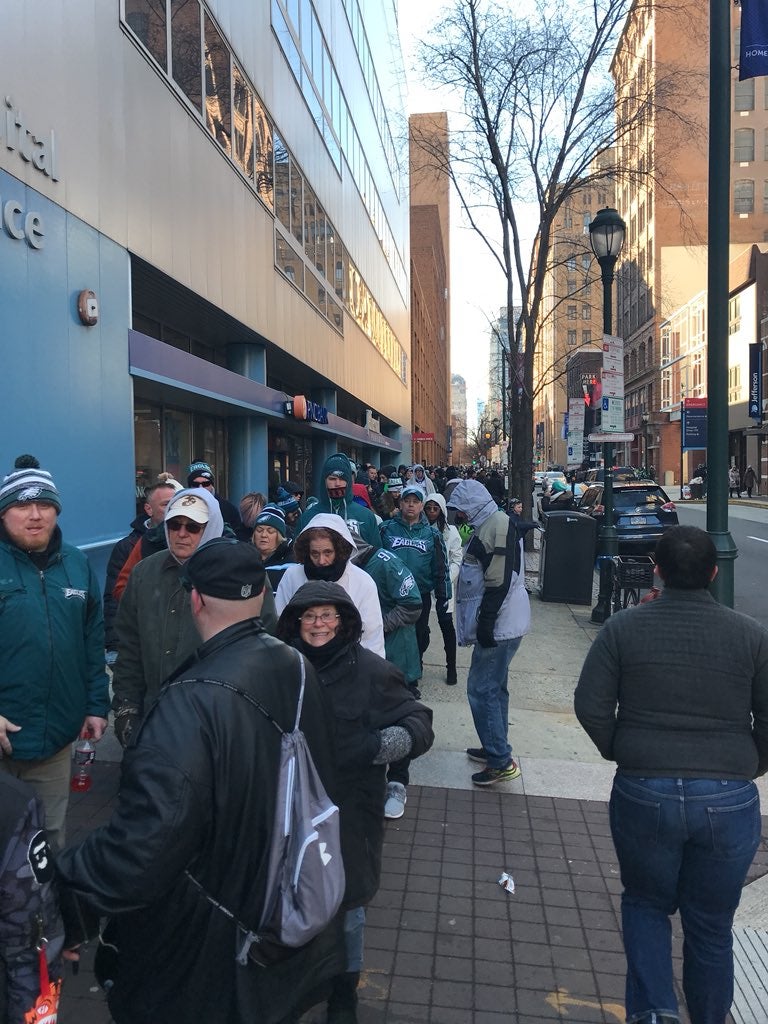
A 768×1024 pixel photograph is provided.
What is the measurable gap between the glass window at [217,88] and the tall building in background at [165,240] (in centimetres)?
5

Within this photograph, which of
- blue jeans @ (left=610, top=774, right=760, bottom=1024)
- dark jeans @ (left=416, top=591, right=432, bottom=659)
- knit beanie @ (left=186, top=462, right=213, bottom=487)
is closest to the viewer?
blue jeans @ (left=610, top=774, right=760, bottom=1024)

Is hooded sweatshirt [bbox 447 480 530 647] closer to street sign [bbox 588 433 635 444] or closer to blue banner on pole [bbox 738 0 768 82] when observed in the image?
blue banner on pole [bbox 738 0 768 82]

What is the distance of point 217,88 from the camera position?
38.4 ft

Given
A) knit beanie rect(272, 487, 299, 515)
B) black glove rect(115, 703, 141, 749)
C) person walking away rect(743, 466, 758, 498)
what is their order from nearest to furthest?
black glove rect(115, 703, 141, 749), knit beanie rect(272, 487, 299, 515), person walking away rect(743, 466, 758, 498)

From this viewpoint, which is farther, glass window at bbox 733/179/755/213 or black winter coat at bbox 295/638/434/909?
glass window at bbox 733/179/755/213

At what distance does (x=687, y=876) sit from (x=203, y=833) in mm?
1718

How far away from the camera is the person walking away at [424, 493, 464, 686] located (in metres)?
7.56

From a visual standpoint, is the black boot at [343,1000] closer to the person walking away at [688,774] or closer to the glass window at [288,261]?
the person walking away at [688,774]

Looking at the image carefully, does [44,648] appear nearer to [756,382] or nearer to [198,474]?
[198,474]

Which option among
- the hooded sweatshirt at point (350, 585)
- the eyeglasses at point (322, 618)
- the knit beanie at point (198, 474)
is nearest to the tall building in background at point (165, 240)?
the knit beanie at point (198, 474)

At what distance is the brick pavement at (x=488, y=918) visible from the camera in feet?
9.73

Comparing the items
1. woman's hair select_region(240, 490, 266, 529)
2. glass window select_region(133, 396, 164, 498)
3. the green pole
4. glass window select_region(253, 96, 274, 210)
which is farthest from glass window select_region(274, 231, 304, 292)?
the green pole

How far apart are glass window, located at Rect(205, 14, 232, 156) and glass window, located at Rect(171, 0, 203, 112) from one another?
390 mm

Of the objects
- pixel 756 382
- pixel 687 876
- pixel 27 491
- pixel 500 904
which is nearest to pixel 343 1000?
pixel 500 904
